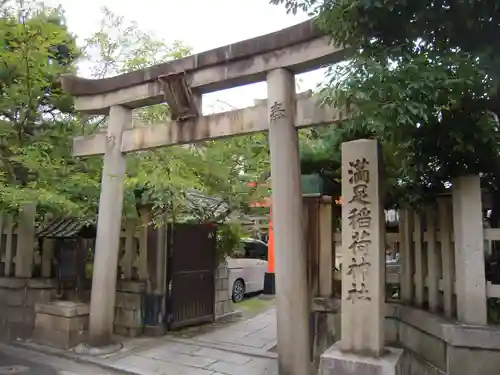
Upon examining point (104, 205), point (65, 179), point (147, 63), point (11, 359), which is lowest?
point (11, 359)

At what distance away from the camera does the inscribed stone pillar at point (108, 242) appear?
7.20 meters

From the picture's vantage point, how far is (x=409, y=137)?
414 cm

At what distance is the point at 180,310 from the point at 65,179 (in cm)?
335

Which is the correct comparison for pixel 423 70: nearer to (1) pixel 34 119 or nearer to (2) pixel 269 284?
(1) pixel 34 119

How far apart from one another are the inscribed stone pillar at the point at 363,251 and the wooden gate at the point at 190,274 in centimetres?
473

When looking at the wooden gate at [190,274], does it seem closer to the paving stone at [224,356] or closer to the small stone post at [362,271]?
the paving stone at [224,356]

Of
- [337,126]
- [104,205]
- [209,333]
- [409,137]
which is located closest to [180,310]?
[209,333]

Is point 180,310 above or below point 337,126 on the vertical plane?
below

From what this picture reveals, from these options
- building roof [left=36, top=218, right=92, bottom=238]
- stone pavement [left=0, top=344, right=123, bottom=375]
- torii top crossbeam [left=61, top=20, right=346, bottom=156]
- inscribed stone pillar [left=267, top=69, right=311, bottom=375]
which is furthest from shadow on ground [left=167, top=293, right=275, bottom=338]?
torii top crossbeam [left=61, top=20, right=346, bottom=156]

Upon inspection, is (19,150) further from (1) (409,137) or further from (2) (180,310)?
(1) (409,137)

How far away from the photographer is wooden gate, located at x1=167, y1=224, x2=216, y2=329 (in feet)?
28.0

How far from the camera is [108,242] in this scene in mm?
7324

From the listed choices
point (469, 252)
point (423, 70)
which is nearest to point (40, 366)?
point (469, 252)

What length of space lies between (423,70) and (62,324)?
6.92 metres
